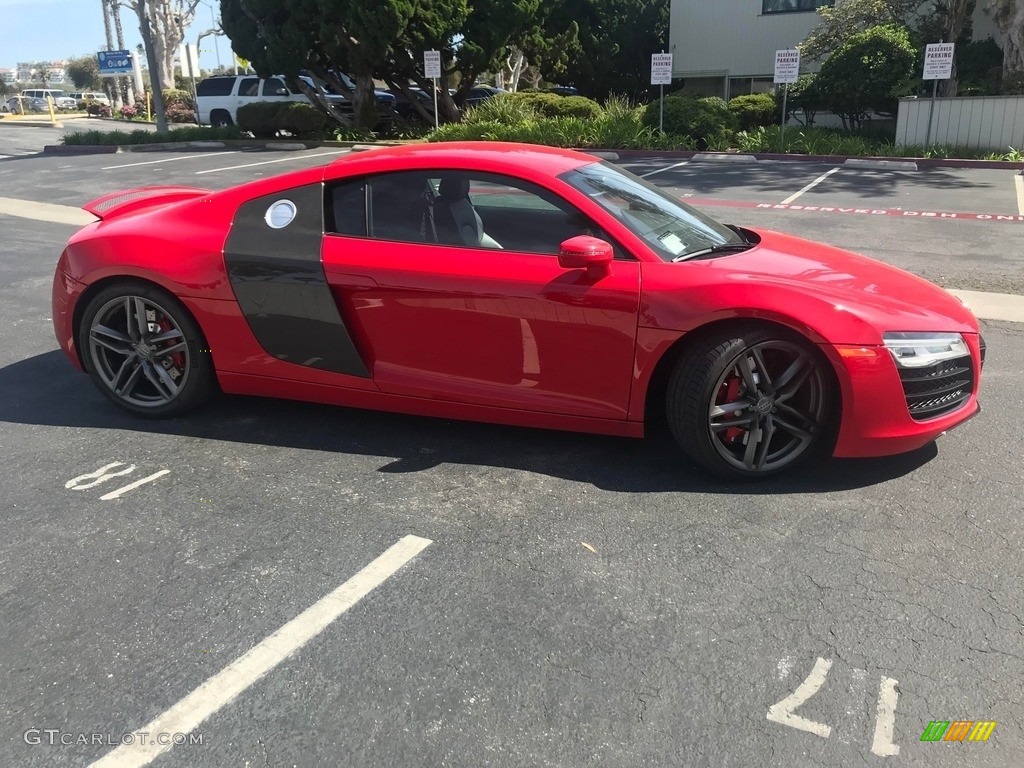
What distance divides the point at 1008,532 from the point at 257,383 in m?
3.34

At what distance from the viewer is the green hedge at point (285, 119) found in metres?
23.2

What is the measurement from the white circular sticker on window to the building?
24083 millimetres

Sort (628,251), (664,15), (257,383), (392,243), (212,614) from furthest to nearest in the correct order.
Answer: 1. (664,15)
2. (257,383)
3. (392,243)
4. (628,251)
5. (212,614)

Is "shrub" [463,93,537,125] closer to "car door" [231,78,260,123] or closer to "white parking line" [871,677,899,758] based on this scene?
"car door" [231,78,260,123]

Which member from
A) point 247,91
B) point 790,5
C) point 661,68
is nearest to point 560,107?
point 661,68

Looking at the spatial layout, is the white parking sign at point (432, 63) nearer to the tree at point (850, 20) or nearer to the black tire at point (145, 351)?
the tree at point (850, 20)

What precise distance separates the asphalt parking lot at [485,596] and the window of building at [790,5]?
919 inches

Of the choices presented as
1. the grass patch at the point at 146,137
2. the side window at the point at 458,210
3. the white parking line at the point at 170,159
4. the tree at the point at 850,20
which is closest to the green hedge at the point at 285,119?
the grass patch at the point at 146,137

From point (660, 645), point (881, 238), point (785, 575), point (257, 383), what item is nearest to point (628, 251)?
point (785, 575)

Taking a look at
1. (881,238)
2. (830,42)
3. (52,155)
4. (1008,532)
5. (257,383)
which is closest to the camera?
(1008,532)

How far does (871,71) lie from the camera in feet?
61.7

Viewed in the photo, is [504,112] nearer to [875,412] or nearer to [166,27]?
[875,412]

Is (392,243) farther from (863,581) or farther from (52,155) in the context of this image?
(52,155)

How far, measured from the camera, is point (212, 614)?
9.01 ft
